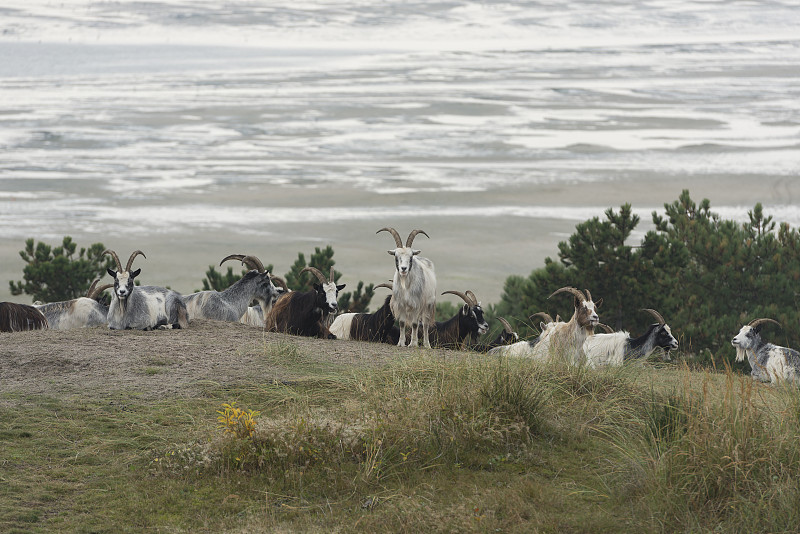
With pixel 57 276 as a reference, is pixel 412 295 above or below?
above

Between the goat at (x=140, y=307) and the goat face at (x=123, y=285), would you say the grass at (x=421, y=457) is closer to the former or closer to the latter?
the goat face at (x=123, y=285)

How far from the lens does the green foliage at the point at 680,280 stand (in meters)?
23.0

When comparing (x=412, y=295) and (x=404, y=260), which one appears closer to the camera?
(x=404, y=260)

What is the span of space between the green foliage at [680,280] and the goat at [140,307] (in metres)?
8.14

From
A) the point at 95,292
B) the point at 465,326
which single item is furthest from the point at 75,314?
the point at 465,326

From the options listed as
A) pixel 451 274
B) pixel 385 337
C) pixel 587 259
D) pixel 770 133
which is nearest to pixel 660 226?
pixel 587 259

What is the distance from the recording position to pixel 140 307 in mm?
16844

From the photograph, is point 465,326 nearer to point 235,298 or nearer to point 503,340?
point 503,340

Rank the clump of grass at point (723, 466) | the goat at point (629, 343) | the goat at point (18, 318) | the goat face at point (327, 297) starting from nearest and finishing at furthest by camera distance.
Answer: the clump of grass at point (723, 466), the goat at point (629, 343), the goat at point (18, 318), the goat face at point (327, 297)

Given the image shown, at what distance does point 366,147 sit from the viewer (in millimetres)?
59469

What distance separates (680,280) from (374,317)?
947 centimetres

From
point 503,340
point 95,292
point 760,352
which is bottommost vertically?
point 503,340

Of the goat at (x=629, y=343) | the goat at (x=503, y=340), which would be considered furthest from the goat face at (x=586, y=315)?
the goat at (x=503, y=340)

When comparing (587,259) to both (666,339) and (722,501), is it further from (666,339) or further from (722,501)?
(722,501)
